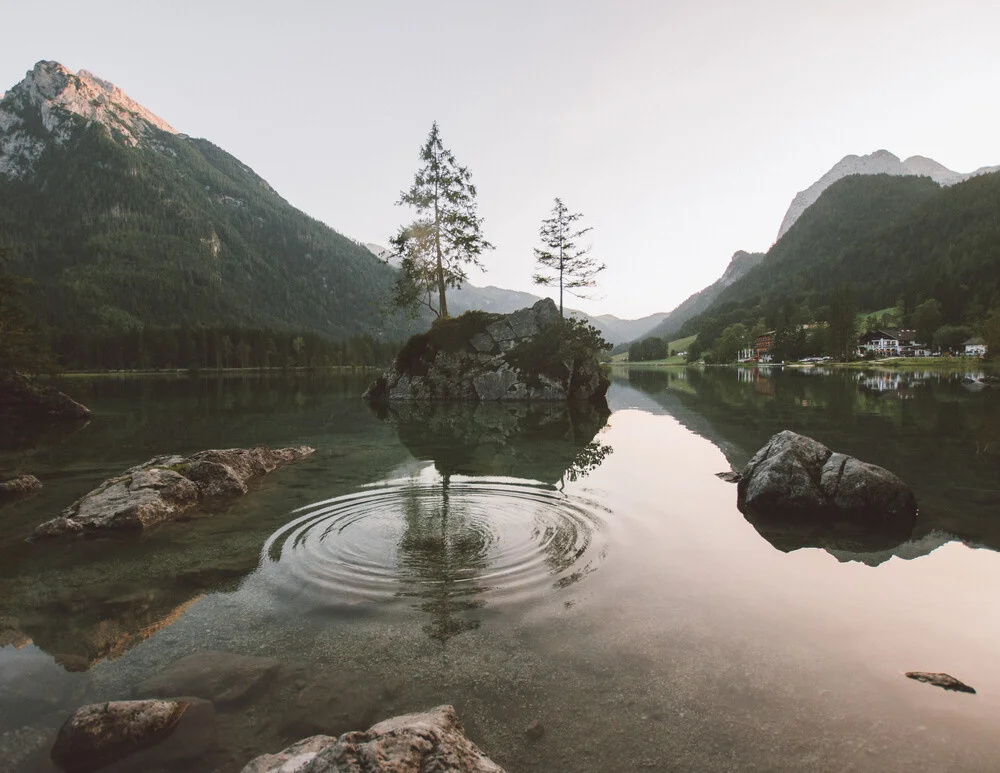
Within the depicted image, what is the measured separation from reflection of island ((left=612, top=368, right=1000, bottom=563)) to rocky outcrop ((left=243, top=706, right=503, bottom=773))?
30.2ft

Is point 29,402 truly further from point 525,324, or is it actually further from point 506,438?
point 525,324

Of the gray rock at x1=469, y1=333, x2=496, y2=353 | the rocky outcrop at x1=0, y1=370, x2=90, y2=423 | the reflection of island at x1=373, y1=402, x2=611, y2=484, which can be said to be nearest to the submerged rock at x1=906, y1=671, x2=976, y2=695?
the reflection of island at x1=373, y1=402, x2=611, y2=484

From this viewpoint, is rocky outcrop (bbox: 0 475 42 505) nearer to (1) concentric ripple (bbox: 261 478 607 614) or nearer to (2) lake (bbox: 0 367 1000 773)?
(2) lake (bbox: 0 367 1000 773)

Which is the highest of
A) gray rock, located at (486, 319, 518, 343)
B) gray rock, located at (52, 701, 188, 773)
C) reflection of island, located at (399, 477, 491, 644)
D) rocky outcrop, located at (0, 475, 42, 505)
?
gray rock, located at (486, 319, 518, 343)

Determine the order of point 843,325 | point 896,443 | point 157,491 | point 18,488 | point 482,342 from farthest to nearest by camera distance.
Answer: point 843,325
point 482,342
point 896,443
point 18,488
point 157,491

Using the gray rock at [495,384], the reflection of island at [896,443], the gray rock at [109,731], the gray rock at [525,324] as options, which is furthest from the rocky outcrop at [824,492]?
the gray rock at [525,324]

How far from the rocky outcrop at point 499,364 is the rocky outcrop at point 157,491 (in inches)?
1341

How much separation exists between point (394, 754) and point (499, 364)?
1929 inches

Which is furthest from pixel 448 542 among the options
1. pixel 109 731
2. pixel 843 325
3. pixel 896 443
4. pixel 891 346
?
pixel 891 346

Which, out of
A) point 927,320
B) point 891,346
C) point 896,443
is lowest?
point 896,443

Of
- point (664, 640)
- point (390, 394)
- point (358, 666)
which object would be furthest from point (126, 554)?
point (390, 394)

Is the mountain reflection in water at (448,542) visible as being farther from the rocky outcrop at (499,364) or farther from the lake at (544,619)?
the rocky outcrop at (499,364)

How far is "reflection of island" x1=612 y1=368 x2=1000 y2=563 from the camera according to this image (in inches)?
448

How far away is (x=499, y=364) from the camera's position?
5253 cm
